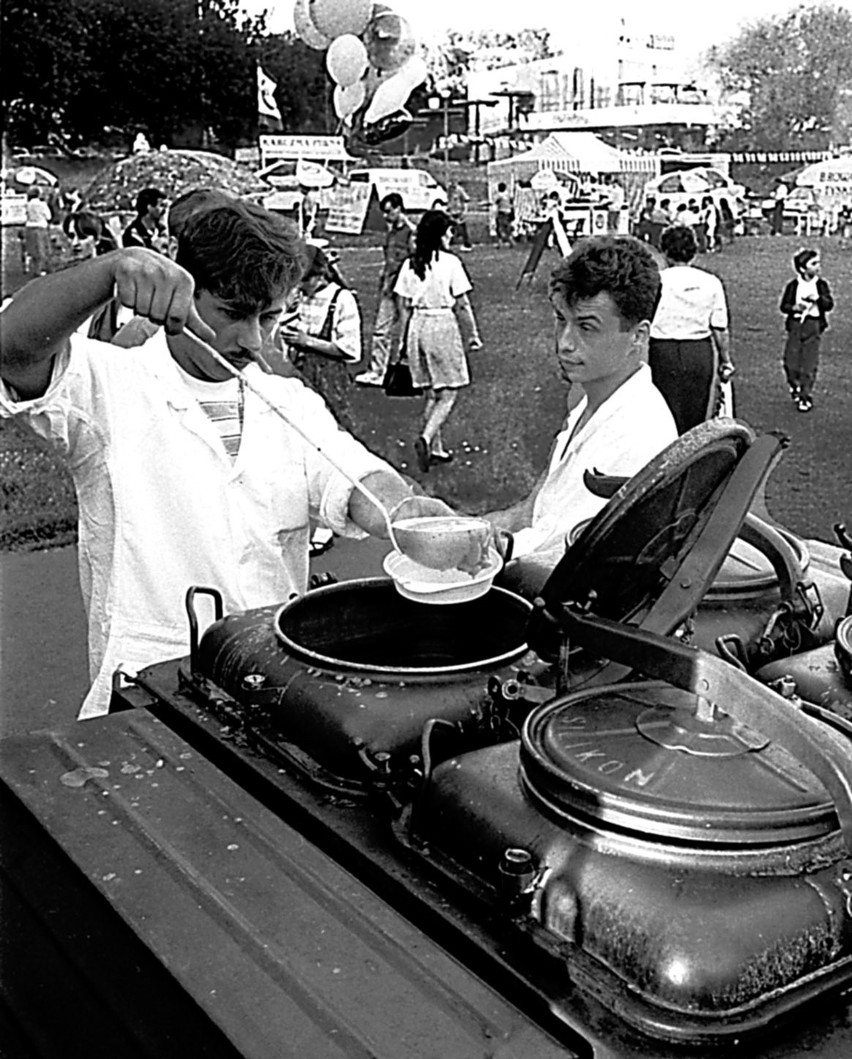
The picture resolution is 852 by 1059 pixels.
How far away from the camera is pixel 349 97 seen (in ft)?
39.1

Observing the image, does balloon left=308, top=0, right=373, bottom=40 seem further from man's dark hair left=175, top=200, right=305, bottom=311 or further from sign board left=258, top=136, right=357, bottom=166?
man's dark hair left=175, top=200, right=305, bottom=311

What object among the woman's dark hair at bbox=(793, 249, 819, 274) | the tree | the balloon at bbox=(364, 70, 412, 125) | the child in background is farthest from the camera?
the balloon at bbox=(364, 70, 412, 125)

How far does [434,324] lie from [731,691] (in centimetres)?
812

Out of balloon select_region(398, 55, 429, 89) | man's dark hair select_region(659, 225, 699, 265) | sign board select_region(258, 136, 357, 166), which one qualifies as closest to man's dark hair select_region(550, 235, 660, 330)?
man's dark hair select_region(659, 225, 699, 265)

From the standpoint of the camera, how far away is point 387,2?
1116 cm

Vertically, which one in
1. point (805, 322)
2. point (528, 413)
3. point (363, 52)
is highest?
point (363, 52)

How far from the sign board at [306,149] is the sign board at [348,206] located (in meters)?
0.40

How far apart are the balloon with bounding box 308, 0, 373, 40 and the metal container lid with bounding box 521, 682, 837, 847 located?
32.7 ft

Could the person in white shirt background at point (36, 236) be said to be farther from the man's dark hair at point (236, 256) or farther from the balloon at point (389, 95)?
the man's dark hair at point (236, 256)

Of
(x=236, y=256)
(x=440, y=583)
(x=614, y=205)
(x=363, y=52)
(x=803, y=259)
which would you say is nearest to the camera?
(x=440, y=583)

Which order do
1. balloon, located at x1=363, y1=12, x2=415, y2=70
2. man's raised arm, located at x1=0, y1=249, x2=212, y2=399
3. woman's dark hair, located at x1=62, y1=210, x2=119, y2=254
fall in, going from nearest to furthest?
man's raised arm, located at x1=0, y1=249, x2=212, y2=399
woman's dark hair, located at x1=62, y1=210, x2=119, y2=254
balloon, located at x1=363, y1=12, x2=415, y2=70

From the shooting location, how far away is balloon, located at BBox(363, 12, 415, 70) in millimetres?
11070

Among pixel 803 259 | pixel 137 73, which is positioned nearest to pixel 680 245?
pixel 803 259

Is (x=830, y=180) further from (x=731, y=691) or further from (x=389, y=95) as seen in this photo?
(x=731, y=691)
